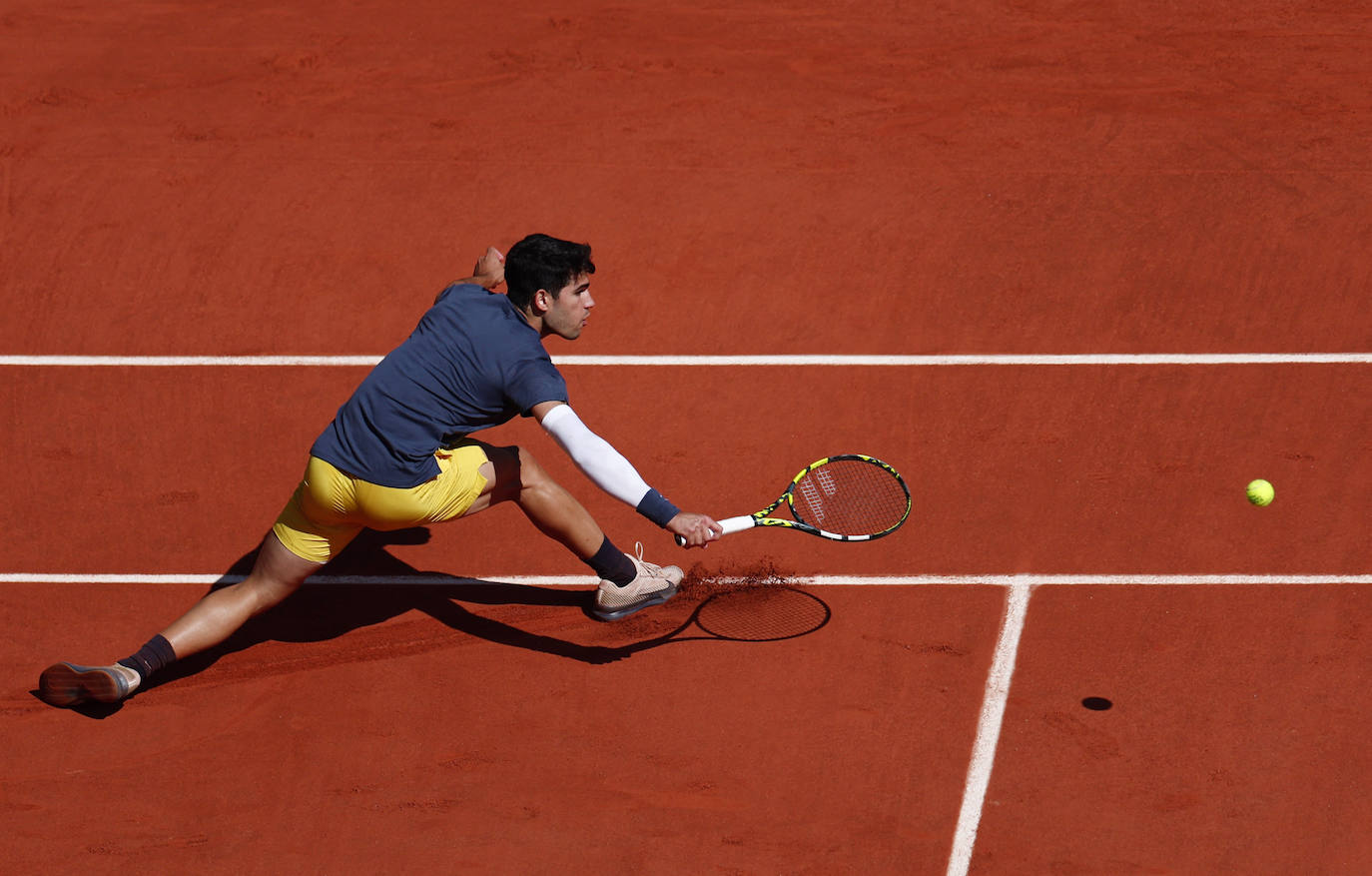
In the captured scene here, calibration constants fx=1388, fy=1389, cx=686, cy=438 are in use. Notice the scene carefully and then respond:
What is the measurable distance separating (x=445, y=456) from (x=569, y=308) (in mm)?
863

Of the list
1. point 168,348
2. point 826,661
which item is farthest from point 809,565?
point 168,348

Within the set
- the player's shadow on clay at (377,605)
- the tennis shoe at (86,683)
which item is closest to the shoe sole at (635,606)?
the player's shadow on clay at (377,605)

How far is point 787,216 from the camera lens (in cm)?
923

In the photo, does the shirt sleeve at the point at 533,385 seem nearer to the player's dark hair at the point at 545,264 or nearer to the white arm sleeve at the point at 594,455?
the white arm sleeve at the point at 594,455

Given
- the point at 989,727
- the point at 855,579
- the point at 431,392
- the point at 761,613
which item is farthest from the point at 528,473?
the point at 989,727

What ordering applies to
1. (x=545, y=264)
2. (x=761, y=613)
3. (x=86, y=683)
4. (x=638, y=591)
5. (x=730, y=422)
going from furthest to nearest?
(x=730, y=422) < (x=761, y=613) < (x=638, y=591) < (x=86, y=683) < (x=545, y=264)

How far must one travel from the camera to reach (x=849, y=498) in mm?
6910

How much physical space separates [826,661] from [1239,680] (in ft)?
6.22

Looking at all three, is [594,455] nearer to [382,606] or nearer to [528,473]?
[528,473]

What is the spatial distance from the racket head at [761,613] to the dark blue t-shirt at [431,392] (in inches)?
64.1

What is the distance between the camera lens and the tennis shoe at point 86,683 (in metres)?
6.10

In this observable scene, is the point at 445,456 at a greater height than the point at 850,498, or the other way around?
the point at 445,456

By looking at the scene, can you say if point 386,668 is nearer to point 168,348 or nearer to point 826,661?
point 826,661

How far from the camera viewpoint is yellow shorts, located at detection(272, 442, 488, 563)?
5938 mm
